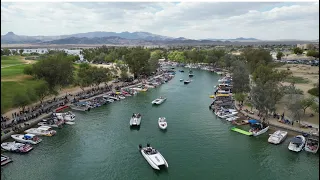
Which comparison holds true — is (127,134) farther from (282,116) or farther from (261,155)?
(282,116)

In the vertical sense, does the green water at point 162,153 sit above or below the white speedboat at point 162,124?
below

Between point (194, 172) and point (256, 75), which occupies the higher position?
point (256, 75)

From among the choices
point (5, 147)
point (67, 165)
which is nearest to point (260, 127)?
point (67, 165)

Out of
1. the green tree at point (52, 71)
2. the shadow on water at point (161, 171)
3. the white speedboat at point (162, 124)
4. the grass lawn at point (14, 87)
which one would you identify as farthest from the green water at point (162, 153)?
the grass lawn at point (14, 87)

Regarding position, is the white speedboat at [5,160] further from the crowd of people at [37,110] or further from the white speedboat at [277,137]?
the white speedboat at [277,137]

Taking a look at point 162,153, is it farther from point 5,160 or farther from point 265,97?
point 265,97

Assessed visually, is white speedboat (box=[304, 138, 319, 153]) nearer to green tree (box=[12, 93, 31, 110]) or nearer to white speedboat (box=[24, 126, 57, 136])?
white speedboat (box=[24, 126, 57, 136])

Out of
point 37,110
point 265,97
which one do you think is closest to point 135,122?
point 37,110
